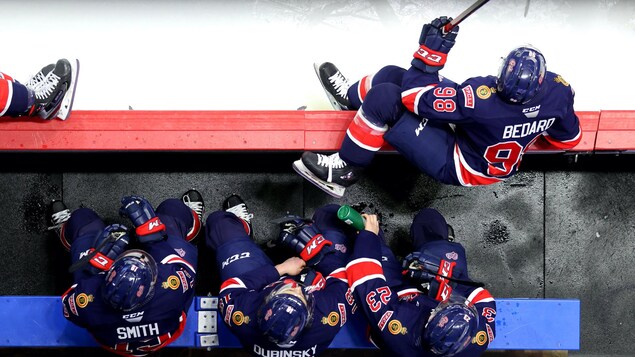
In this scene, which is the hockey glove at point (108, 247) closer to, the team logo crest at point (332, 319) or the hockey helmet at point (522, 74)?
the team logo crest at point (332, 319)

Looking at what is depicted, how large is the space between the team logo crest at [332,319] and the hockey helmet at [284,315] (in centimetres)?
15

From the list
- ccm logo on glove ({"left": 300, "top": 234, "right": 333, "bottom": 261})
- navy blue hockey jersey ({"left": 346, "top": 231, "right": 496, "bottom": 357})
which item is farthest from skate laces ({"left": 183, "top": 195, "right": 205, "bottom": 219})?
navy blue hockey jersey ({"left": 346, "top": 231, "right": 496, "bottom": 357})

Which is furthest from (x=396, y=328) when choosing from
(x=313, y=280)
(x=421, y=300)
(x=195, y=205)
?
(x=195, y=205)

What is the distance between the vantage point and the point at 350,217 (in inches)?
128

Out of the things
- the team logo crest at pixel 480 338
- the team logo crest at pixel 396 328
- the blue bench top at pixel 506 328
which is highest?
the team logo crest at pixel 396 328

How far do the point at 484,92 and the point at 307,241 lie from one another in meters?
1.08

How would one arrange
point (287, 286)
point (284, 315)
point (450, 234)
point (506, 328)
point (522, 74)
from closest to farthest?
point (522, 74) < point (284, 315) < point (287, 286) < point (506, 328) < point (450, 234)

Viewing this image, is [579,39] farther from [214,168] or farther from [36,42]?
[36,42]

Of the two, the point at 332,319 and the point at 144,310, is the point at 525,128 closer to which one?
the point at 332,319

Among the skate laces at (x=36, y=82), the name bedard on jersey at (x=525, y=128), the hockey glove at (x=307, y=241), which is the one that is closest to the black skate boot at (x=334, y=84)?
the hockey glove at (x=307, y=241)

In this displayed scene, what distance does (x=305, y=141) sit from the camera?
10.8 feet

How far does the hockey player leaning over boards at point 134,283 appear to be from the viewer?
9.36 feet

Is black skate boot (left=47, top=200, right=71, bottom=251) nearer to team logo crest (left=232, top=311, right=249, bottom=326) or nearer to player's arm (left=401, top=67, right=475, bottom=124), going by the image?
team logo crest (left=232, top=311, right=249, bottom=326)

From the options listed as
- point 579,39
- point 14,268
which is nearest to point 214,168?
point 14,268
